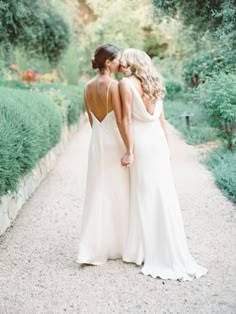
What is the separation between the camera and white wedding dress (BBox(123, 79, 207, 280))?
13.2 ft

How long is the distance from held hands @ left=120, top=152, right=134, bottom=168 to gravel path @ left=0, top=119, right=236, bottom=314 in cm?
96

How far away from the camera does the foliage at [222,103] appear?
864 centimetres

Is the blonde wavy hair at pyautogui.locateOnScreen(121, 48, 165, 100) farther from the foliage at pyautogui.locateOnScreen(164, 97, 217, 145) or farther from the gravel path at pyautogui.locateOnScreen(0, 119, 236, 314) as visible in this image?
the foliage at pyautogui.locateOnScreen(164, 97, 217, 145)

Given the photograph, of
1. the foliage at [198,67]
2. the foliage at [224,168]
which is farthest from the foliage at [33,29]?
the foliage at [224,168]

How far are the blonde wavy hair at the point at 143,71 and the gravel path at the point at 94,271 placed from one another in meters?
1.60

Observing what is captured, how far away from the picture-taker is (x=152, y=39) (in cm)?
3303

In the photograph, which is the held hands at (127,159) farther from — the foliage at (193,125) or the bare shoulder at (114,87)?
the foliage at (193,125)

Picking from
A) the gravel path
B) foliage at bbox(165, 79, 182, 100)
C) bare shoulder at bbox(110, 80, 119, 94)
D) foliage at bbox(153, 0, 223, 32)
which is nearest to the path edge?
the gravel path

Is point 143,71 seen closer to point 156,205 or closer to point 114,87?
point 114,87

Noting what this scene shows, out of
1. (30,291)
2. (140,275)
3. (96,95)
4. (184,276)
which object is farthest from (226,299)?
(96,95)

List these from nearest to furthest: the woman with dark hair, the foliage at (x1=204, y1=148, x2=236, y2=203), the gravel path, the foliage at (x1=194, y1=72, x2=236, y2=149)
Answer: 1. the gravel path
2. the woman with dark hair
3. the foliage at (x1=204, y1=148, x2=236, y2=203)
4. the foliage at (x1=194, y1=72, x2=236, y2=149)

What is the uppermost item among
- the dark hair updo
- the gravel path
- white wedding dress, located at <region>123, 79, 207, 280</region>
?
the dark hair updo

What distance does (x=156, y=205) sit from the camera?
407cm

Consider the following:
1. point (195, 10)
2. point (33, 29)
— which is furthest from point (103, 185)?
point (33, 29)
